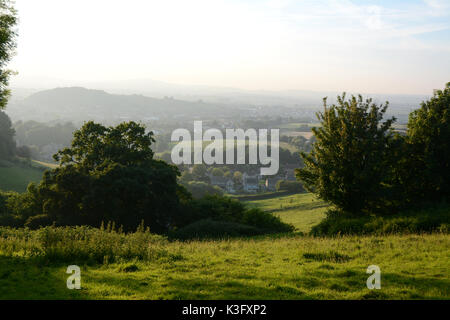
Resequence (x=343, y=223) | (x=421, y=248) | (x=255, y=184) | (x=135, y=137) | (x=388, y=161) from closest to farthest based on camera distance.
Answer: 1. (x=421, y=248)
2. (x=343, y=223)
3. (x=388, y=161)
4. (x=135, y=137)
5. (x=255, y=184)

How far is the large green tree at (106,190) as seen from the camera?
24.2 metres

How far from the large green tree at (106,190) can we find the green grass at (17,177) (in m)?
32.6

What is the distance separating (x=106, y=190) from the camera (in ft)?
79.2

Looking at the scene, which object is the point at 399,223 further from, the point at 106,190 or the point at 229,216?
the point at 106,190

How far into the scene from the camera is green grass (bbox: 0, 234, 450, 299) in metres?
7.38

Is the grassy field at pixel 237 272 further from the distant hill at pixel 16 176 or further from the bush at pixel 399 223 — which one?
the distant hill at pixel 16 176

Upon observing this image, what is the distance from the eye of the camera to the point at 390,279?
839cm

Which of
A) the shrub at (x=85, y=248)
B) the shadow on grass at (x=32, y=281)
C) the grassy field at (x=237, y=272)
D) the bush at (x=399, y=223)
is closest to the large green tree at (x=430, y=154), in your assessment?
the bush at (x=399, y=223)

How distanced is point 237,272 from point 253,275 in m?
0.46

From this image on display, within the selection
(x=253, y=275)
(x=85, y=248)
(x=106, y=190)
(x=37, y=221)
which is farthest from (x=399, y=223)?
(x=37, y=221)
